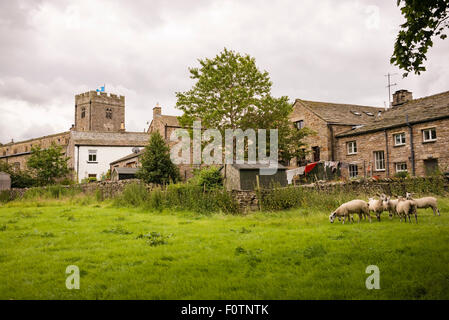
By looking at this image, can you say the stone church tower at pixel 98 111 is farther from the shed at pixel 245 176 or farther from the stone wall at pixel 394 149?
the shed at pixel 245 176

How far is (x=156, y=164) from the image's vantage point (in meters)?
28.1

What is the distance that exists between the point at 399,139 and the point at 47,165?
42.5 meters

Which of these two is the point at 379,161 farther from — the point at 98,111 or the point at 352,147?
the point at 98,111

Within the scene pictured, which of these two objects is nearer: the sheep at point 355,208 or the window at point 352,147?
the sheep at point 355,208

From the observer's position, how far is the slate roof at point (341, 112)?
35.2 metres

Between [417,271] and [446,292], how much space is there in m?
0.83

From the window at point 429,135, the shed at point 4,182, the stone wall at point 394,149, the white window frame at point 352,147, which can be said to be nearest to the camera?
the stone wall at point 394,149

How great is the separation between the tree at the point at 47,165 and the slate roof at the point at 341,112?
33.2 m

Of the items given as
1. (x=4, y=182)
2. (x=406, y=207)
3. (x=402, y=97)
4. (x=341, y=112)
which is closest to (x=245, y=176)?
(x=406, y=207)

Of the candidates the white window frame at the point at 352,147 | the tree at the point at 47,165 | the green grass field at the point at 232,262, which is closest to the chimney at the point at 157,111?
the tree at the point at 47,165

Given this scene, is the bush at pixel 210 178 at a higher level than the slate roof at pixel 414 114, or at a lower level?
lower

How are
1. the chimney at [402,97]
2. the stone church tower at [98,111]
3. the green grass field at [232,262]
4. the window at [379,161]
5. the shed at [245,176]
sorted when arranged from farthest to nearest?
the stone church tower at [98,111] < the chimney at [402,97] < the window at [379,161] < the shed at [245,176] < the green grass field at [232,262]
